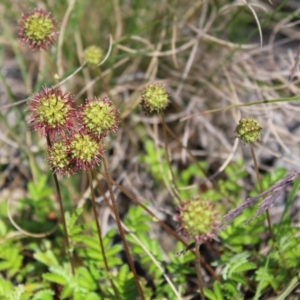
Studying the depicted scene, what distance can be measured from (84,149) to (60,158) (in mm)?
128

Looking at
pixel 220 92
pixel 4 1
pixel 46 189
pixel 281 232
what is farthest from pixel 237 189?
pixel 4 1

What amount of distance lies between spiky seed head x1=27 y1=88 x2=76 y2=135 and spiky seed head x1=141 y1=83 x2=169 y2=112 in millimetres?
328

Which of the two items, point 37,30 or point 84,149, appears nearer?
point 84,149

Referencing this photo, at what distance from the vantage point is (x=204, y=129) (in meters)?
3.69

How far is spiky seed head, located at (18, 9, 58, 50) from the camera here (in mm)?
2199

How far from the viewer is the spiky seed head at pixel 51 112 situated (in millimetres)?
1859

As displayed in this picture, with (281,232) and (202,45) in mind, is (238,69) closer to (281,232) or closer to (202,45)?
(202,45)

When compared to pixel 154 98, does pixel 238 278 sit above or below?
below

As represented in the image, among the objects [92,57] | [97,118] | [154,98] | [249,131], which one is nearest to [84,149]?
[97,118]

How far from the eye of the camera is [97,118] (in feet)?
5.99

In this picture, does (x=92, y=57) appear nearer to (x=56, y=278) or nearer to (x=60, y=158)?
(x=60, y=158)

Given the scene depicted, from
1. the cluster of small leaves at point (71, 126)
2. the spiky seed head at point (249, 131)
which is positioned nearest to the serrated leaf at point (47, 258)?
the cluster of small leaves at point (71, 126)

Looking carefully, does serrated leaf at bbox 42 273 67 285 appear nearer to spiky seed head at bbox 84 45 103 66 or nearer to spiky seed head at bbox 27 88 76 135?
spiky seed head at bbox 27 88 76 135

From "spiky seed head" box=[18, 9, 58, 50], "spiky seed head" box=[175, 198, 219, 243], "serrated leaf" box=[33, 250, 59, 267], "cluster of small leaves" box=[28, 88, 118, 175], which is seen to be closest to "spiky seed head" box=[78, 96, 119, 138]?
"cluster of small leaves" box=[28, 88, 118, 175]
